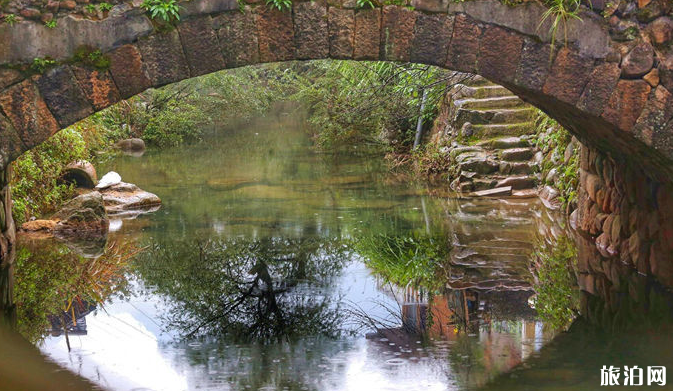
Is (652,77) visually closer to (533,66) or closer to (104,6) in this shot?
(533,66)

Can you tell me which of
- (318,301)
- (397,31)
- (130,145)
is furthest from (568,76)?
(130,145)

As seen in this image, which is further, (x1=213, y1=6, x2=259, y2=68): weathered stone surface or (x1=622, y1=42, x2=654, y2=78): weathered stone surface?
(x1=622, y1=42, x2=654, y2=78): weathered stone surface

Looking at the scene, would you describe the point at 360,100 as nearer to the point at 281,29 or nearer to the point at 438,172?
the point at 438,172

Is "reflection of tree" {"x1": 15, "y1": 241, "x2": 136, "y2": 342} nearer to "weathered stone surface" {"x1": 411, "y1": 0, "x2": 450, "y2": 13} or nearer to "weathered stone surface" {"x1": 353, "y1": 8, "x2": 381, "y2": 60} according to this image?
"weathered stone surface" {"x1": 353, "y1": 8, "x2": 381, "y2": 60}

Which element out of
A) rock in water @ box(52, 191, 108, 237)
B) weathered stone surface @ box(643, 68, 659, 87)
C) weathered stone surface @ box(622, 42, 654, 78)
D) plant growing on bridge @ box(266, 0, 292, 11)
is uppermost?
plant growing on bridge @ box(266, 0, 292, 11)

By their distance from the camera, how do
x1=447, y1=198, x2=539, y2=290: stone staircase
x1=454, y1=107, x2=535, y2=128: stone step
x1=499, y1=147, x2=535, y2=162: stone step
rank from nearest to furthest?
x1=447, y1=198, x2=539, y2=290: stone staircase, x1=499, y1=147, x2=535, y2=162: stone step, x1=454, y1=107, x2=535, y2=128: stone step

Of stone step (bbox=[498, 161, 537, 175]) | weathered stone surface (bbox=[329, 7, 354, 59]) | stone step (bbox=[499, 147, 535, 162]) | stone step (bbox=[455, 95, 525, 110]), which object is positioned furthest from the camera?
stone step (bbox=[455, 95, 525, 110])

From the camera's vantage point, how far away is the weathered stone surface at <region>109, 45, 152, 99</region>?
5.53 m

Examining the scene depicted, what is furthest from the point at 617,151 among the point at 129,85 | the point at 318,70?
the point at 318,70

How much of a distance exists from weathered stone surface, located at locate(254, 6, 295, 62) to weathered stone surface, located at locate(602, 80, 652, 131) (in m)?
2.44

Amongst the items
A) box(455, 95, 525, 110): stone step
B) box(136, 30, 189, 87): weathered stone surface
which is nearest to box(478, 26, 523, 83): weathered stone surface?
box(136, 30, 189, 87): weathered stone surface

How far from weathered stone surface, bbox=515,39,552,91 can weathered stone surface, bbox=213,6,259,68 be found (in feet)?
6.47

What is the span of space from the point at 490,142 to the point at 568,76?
28.7ft

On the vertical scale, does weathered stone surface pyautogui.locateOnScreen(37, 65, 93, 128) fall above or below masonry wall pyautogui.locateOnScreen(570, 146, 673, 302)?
above
